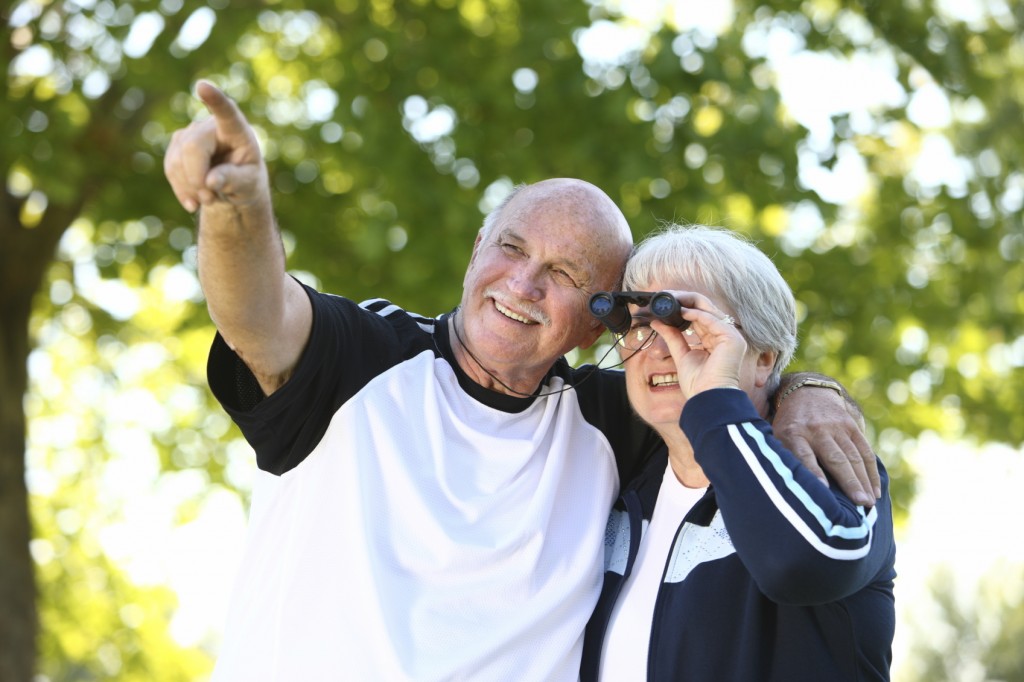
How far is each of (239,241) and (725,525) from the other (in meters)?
1.24

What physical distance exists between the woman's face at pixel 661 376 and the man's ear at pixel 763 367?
0.05 ft

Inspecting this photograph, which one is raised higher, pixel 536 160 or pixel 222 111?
pixel 536 160

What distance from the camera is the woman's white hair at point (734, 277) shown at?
10.3ft

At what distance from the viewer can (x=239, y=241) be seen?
2.52 meters

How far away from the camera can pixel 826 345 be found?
786cm

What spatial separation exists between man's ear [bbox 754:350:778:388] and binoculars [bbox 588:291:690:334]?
0.27 meters

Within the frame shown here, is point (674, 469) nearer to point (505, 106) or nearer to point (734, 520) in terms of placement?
point (734, 520)

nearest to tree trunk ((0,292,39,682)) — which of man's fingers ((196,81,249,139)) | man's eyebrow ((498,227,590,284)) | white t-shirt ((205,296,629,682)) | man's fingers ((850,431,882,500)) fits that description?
white t-shirt ((205,296,629,682))

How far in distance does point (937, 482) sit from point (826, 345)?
2465 mm

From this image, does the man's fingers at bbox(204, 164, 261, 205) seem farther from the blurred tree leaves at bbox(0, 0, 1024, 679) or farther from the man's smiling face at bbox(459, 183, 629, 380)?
the blurred tree leaves at bbox(0, 0, 1024, 679)

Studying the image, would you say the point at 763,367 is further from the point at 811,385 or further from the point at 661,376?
the point at 661,376

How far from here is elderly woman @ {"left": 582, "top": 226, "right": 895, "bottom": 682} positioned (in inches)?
104

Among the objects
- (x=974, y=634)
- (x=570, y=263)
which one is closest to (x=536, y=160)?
(x=570, y=263)

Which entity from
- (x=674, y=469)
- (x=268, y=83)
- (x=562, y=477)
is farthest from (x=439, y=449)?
(x=268, y=83)
